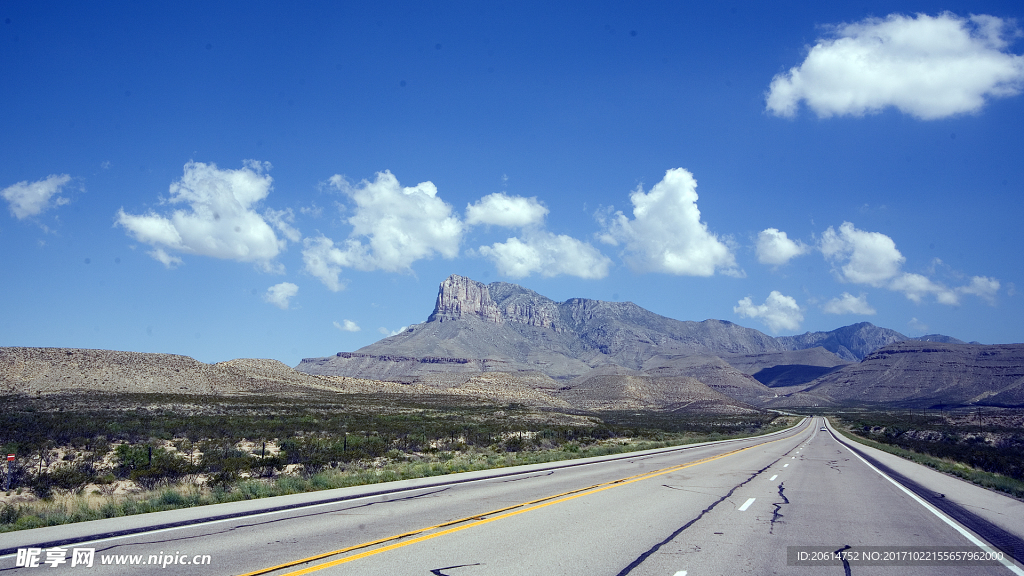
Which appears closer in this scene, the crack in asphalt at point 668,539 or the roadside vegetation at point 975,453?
the crack in asphalt at point 668,539

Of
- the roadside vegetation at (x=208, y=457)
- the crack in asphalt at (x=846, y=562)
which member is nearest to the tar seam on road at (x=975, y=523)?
the crack in asphalt at (x=846, y=562)

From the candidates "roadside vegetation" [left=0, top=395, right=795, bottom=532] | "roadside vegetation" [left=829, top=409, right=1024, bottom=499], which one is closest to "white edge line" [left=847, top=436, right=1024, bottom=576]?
"roadside vegetation" [left=829, top=409, right=1024, bottom=499]

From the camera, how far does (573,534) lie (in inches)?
359

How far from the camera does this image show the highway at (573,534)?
287 inches

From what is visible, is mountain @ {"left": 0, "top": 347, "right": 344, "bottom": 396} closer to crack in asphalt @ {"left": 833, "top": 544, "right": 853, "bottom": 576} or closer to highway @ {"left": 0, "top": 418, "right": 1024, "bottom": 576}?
highway @ {"left": 0, "top": 418, "right": 1024, "bottom": 576}

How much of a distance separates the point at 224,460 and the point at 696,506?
15946 mm

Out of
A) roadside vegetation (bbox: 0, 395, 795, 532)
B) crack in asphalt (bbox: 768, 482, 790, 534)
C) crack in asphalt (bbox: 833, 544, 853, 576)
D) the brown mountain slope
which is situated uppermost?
crack in asphalt (bbox: 833, 544, 853, 576)

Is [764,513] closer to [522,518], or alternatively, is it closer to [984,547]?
→ [984,547]

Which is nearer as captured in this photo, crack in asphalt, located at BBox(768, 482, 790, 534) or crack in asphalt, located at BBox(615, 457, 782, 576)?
crack in asphalt, located at BBox(615, 457, 782, 576)

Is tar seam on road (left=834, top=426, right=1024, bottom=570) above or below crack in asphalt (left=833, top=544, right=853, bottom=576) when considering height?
below

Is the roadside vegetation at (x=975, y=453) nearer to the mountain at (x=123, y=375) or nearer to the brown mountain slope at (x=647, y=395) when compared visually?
the brown mountain slope at (x=647, y=395)

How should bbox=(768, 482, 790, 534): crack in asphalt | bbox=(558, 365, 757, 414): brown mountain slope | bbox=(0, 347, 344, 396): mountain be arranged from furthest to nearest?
bbox=(558, 365, 757, 414): brown mountain slope, bbox=(0, 347, 344, 396): mountain, bbox=(768, 482, 790, 534): crack in asphalt

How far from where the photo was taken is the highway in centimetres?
729

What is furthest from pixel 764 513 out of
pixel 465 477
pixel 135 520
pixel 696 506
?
pixel 135 520
